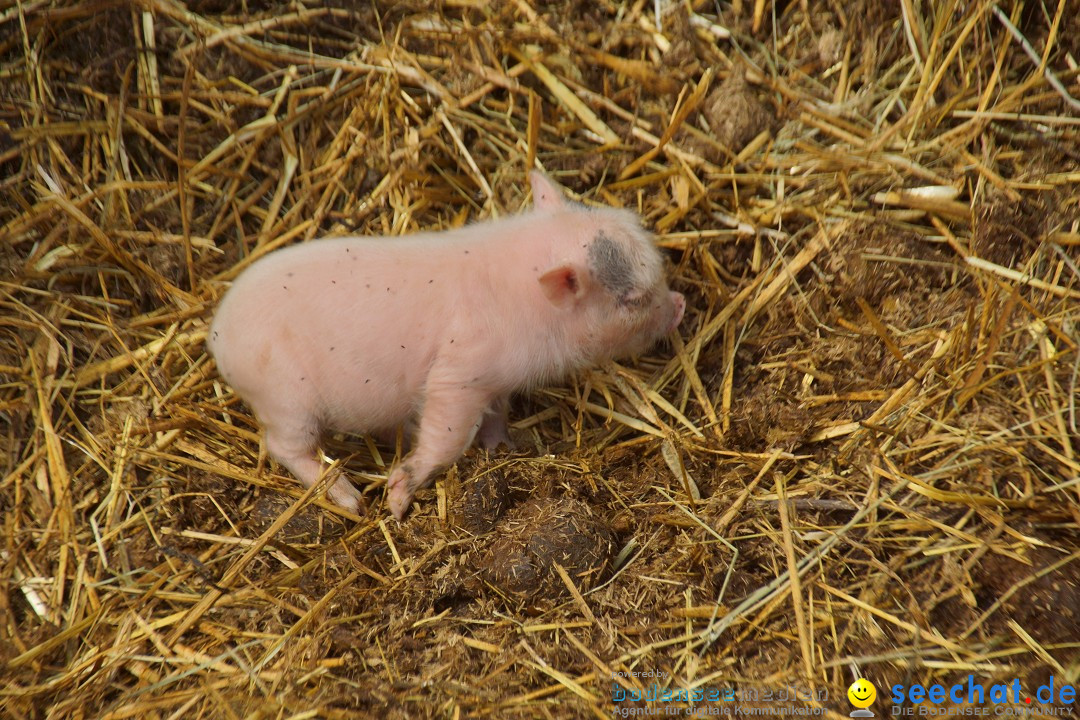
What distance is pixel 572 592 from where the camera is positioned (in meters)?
2.94

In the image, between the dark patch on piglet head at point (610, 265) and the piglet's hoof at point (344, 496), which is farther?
the piglet's hoof at point (344, 496)

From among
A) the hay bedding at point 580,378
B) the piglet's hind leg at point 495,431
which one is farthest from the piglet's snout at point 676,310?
the piglet's hind leg at point 495,431

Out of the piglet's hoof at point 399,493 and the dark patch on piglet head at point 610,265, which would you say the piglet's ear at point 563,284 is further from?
the piglet's hoof at point 399,493

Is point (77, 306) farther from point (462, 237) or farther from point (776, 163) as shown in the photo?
point (776, 163)

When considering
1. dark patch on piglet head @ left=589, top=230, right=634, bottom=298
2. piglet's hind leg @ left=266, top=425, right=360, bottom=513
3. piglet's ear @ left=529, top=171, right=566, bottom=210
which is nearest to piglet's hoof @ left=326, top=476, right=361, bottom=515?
piglet's hind leg @ left=266, top=425, right=360, bottom=513

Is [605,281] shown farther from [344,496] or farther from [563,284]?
[344,496]

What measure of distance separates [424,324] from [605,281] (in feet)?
2.75

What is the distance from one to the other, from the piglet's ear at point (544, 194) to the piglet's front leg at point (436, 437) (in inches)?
38.9

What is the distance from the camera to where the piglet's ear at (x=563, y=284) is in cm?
316

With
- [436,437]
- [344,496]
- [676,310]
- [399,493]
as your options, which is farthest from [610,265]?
[344,496]

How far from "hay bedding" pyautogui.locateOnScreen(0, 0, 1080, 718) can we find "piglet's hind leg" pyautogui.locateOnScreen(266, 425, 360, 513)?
10 centimetres

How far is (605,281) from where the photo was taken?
330 centimetres

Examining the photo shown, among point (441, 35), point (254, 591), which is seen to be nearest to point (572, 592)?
point (254, 591)

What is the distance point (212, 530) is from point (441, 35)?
10.3ft
